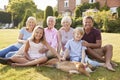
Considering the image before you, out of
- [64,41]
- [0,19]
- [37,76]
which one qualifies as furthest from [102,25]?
[0,19]

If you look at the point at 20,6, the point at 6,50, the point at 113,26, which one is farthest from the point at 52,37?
the point at 20,6

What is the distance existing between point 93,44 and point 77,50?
66 centimetres

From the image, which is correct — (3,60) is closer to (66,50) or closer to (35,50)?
(35,50)

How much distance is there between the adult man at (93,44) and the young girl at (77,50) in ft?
0.66

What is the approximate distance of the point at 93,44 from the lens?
26.1 ft

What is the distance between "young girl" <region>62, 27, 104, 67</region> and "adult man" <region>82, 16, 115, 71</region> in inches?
7.9

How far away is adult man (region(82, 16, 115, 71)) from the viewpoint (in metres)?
7.77

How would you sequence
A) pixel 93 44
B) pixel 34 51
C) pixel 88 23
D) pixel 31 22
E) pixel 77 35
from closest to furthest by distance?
pixel 77 35, pixel 34 51, pixel 88 23, pixel 93 44, pixel 31 22

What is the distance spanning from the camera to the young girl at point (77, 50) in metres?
7.41

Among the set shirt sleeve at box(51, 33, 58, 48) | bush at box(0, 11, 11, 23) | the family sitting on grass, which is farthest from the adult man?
bush at box(0, 11, 11, 23)

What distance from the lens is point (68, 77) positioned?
6707mm

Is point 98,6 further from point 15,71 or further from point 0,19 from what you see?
point 15,71

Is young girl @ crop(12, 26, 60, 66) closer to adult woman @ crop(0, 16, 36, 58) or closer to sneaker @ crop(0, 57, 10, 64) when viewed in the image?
sneaker @ crop(0, 57, 10, 64)

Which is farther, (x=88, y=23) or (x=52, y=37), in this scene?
(x=52, y=37)
